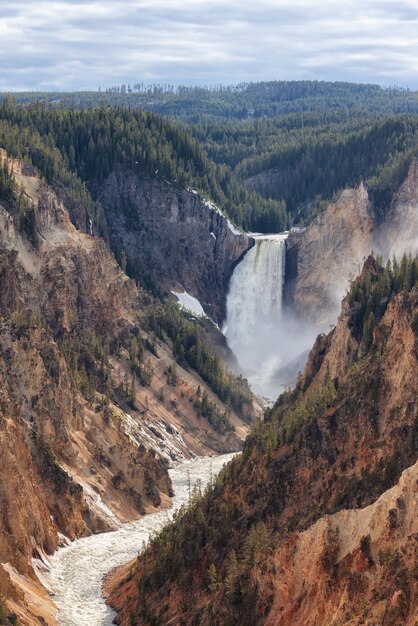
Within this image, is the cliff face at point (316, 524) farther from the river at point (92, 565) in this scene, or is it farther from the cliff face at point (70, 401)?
the cliff face at point (70, 401)

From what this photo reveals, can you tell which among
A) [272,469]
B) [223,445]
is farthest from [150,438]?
[272,469]

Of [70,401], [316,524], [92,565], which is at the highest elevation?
[316,524]

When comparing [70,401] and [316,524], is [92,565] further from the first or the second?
[316,524]

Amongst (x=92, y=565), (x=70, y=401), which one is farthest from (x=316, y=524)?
(x=70, y=401)

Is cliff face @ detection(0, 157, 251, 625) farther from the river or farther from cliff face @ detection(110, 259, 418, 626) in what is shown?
cliff face @ detection(110, 259, 418, 626)

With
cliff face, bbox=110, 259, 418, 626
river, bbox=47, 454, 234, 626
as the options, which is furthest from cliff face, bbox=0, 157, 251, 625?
cliff face, bbox=110, 259, 418, 626

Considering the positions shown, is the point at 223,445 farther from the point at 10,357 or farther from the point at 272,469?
the point at 272,469
